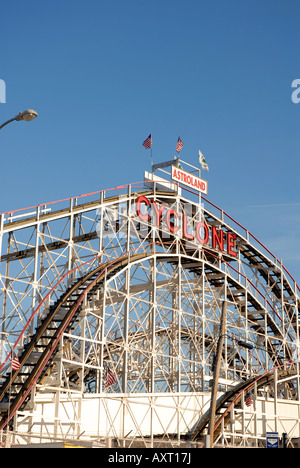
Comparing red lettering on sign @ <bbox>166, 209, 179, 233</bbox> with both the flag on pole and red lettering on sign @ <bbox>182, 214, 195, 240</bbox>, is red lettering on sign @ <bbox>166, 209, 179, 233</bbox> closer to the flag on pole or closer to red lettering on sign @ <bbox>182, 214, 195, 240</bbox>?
red lettering on sign @ <bbox>182, 214, 195, 240</bbox>

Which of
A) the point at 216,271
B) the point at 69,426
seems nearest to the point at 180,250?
the point at 216,271

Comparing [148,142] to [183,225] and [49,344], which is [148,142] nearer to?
[183,225]

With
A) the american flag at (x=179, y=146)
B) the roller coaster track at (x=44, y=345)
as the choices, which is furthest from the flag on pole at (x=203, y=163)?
the roller coaster track at (x=44, y=345)

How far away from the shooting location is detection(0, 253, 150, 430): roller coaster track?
93.2ft

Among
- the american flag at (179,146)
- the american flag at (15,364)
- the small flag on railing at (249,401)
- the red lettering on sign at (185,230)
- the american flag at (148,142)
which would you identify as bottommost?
the american flag at (15,364)

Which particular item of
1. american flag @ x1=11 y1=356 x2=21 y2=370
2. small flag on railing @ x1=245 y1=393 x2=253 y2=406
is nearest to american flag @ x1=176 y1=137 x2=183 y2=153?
small flag on railing @ x1=245 y1=393 x2=253 y2=406

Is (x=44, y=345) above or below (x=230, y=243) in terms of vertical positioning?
below

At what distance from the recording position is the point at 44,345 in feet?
100

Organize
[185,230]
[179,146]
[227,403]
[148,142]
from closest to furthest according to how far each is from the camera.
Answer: [227,403] < [185,230] < [148,142] < [179,146]

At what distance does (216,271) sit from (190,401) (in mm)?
9530

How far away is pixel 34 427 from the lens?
31.3m

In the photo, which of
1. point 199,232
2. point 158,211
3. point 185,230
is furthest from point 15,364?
point 199,232

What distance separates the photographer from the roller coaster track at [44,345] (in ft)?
93.2

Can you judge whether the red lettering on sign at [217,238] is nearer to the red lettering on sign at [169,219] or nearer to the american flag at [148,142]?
the red lettering on sign at [169,219]
